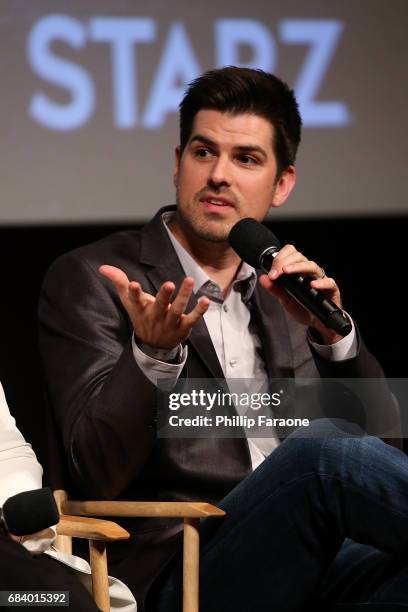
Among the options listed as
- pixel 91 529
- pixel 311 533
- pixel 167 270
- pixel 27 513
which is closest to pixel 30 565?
pixel 27 513

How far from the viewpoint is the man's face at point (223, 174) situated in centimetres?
278

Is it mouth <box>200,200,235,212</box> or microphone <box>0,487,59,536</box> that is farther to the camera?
mouth <box>200,200,235,212</box>

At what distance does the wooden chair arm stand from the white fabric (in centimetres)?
5

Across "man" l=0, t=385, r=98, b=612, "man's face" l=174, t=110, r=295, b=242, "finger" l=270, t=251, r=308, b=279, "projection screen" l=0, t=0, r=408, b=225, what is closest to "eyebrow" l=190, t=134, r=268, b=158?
"man's face" l=174, t=110, r=295, b=242

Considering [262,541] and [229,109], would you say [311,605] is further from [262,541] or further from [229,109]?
[229,109]

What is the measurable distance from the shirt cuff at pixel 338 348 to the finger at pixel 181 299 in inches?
20.3

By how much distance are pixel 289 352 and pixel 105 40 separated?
1479 mm

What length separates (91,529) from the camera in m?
2.08

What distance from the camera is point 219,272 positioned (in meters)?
2.88

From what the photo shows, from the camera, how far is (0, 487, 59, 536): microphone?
1639 mm

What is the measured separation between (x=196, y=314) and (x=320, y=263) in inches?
72.9

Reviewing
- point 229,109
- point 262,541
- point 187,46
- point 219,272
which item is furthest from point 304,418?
point 187,46

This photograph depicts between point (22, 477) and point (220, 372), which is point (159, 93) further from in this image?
point (22, 477)

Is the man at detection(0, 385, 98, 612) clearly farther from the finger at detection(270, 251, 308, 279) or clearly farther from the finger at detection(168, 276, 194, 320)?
the finger at detection(270, 251, 308, 279)
